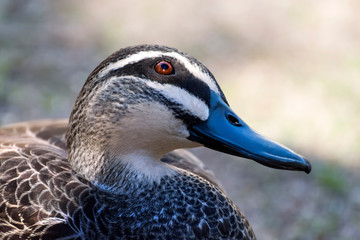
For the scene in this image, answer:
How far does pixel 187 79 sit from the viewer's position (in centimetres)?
196

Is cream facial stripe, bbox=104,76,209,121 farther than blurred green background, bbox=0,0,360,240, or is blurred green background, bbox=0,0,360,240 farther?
blurred green background, bbox=0,0,360,240

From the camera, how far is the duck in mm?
Result: 1970

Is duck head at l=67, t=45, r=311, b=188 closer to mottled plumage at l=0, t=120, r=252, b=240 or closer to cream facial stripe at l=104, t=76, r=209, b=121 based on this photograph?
cream facial stripe at l=104, t=76, r=209, b=121

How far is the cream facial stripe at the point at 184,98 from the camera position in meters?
1.95

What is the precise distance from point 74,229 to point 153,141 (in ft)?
1.39

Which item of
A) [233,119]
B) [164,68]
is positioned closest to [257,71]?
[233,119]

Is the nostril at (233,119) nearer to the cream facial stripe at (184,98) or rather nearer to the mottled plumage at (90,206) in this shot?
the cream facial stripe at (184,98)

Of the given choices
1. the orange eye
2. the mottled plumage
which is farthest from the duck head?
the mottled plumage

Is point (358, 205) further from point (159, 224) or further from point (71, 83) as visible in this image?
point (71, 83)

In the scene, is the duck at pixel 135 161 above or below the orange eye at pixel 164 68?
below

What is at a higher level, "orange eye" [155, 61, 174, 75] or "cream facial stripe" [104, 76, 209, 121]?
"orange eye" [155, 61, 174, 75]

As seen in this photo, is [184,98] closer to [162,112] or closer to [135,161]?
[162,112]

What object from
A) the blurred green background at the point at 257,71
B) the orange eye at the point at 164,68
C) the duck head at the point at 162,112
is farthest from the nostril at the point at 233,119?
the blurred green background at the point at 257,71

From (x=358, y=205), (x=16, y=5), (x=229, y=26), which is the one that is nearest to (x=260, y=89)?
(x=229, y=26)
